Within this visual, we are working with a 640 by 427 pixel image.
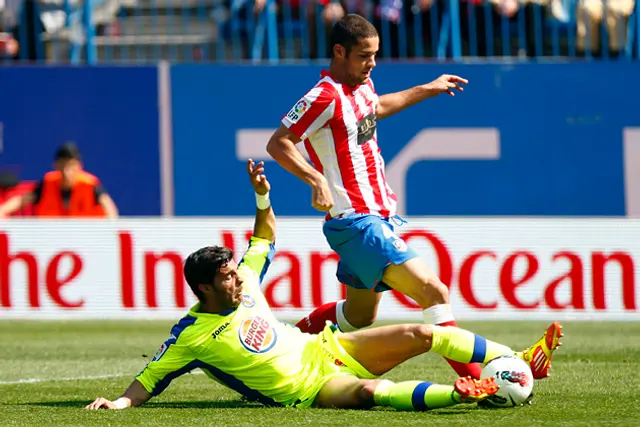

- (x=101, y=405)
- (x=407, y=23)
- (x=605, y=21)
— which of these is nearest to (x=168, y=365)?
Answer: (x=101, y=405)

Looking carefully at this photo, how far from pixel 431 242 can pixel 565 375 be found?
15.5 feet

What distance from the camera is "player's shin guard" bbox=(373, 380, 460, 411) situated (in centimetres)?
596

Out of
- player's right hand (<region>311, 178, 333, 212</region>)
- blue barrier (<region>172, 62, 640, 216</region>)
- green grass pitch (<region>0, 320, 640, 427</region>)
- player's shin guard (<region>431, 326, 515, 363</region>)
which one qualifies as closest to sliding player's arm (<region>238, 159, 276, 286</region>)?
player's right hand (<region>311, 178, 333, 212</region>)

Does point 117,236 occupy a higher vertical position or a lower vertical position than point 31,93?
lower

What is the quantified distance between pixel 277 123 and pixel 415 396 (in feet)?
30.4

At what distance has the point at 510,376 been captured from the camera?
6.05 meters

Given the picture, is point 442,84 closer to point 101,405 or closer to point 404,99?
point 404,99

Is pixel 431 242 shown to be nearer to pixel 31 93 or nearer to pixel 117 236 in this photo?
pixel 117 236

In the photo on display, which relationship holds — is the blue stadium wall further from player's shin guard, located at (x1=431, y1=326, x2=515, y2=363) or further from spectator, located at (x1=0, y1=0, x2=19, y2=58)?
player's shin guard, located at (x1=431, y1=326, x2=515, y2=363)

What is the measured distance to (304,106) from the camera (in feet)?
22.9

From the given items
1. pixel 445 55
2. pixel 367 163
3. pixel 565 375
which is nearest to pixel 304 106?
pixel 367 163

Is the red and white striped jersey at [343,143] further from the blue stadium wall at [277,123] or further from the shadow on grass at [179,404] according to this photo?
the blue stadium wall at [277,123]

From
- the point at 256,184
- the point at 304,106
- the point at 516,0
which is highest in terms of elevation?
the point at 516,0

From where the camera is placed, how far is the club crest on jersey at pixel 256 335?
20.5 ft
